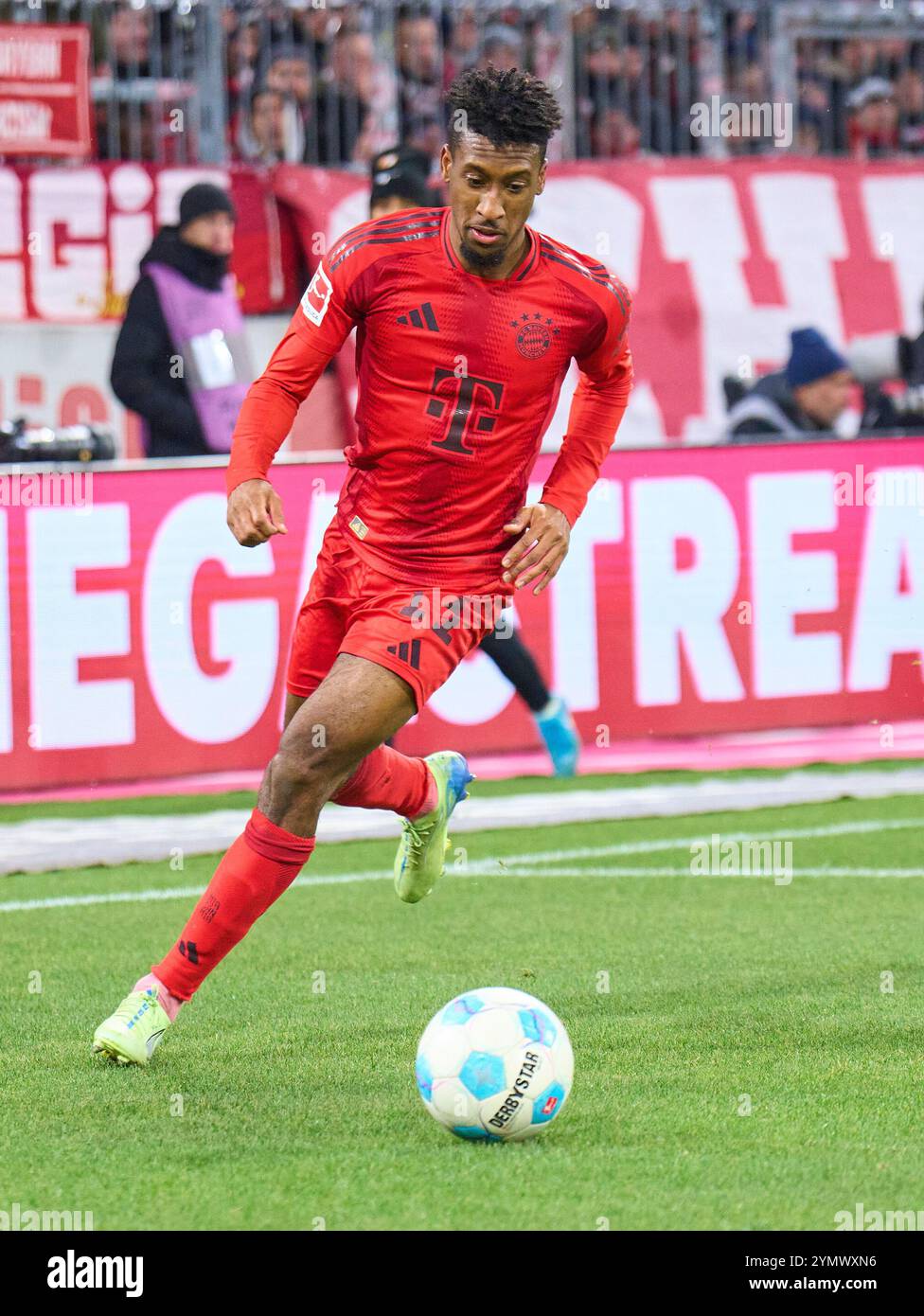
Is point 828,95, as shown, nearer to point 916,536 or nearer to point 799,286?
point 799,286

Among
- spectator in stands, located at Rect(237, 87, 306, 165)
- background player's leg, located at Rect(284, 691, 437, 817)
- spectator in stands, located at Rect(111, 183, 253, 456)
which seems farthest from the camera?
spectator in stands, located at Rect(237, 87, 306, 165)

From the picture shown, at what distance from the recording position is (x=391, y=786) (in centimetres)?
572

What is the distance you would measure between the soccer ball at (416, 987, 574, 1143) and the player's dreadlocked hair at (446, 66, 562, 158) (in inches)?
81.1

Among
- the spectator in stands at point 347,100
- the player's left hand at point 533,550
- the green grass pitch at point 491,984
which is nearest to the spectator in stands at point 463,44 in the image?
the spectator in stands at point 347,100

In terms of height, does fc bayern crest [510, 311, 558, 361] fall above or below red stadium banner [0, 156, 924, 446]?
below

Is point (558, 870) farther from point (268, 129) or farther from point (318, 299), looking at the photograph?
point (268, 129)

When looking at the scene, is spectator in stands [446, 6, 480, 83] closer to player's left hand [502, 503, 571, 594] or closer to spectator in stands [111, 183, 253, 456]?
spectator in stands [111, 183, 253, 456]

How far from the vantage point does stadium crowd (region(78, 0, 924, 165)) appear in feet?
37.2

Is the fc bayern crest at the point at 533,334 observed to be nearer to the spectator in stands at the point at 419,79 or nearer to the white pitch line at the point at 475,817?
the white pitch line at the point at 475,817

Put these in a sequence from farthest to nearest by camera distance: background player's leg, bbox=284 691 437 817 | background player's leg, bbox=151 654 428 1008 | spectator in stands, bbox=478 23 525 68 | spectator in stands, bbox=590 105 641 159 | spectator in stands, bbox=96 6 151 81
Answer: spectator in stands, bbox=590 105 641 159, spectator in stands, bbox=478 23 525 68, spectator in stands, bbox=96 6 151 81, background player's leg, bbox=284 691 437 817, background player's leg, bbox=151 654 428 1008

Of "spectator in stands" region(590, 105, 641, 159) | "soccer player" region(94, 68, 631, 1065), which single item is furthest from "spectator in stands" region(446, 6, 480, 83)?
"soccer player" region(94, 68, 631, 1065)

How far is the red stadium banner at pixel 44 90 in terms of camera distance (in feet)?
34.6

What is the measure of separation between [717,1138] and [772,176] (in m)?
8.53

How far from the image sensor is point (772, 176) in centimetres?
1186
